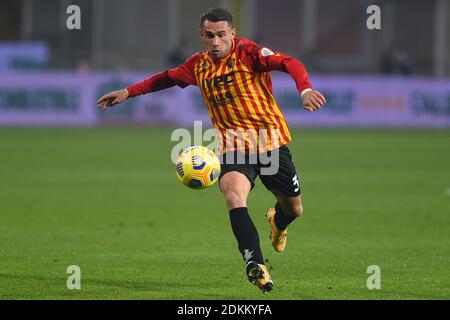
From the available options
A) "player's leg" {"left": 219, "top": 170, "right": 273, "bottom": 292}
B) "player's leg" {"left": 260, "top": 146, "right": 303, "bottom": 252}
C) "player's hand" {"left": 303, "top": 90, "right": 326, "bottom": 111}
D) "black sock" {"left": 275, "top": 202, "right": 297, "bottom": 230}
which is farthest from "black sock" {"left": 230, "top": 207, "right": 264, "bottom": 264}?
"black sock" {"left": 275, "top": 202, "right": 297, "bottom": 230}

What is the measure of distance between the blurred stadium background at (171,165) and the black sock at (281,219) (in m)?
0.42

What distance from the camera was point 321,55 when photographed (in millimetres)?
43188

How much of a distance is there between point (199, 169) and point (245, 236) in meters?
0.75

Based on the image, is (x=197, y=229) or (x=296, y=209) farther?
(x=197, y=229)

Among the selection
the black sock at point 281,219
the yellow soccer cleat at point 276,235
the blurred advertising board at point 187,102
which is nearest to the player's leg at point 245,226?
the black sock at point 281,219

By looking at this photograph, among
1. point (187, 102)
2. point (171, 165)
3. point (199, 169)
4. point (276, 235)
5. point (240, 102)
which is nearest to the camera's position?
point (199, 169)

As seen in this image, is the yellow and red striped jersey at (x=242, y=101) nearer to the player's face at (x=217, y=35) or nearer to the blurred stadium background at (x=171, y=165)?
the player's face at (x=217, y=35)

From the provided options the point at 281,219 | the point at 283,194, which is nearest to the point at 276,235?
the point at 281,219

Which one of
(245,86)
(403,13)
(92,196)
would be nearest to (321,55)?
(403,13)

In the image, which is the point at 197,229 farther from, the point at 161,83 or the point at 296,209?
the point at 161,83

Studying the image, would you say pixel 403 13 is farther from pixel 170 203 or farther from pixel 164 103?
pixel 170 203

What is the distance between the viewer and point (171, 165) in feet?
72.8

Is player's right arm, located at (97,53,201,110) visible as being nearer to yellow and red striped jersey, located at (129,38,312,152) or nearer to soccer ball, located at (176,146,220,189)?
yellow and red striped jersey, located at (129,38,312,152)
